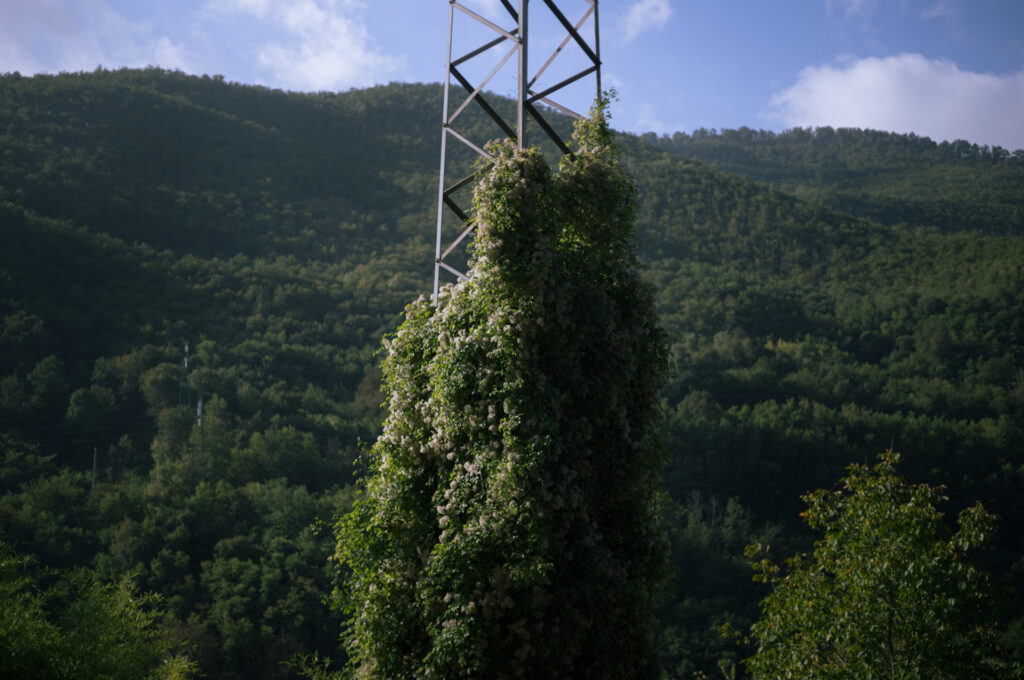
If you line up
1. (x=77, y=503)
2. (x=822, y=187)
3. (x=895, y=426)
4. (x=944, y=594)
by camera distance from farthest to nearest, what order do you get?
(x=822, y=187) → (x=895, y=426) → (x=77, y=503) → (x=944, y=594)

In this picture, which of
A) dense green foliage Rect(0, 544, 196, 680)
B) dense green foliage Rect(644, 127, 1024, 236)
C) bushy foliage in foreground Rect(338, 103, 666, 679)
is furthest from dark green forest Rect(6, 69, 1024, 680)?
bushy foliage in foreground Rect(338, 103, 666, 679)

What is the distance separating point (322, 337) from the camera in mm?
62438

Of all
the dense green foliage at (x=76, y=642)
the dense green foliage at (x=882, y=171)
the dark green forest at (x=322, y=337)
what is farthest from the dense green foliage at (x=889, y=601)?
the dense green foliage at (x=882, y=171)

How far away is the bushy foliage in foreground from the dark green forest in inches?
485

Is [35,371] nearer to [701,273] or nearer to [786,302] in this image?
[701,273]

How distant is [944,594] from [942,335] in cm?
5677

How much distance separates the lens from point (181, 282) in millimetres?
64312

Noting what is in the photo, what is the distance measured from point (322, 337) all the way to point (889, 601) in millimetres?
56971

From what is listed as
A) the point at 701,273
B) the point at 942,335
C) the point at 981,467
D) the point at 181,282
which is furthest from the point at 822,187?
the point at 181,282

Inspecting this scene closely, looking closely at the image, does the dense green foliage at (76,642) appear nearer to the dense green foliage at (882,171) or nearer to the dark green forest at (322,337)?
the dark green forest at (322,337)

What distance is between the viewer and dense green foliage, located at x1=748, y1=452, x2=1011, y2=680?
857cm

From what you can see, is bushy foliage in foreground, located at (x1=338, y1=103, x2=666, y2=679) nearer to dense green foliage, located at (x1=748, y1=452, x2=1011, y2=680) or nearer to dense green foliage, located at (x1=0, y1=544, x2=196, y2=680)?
dense green foliage, located at (x1=748, y1=452, x2=1011, y2=680)

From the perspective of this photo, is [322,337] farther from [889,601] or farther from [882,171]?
[882,171]

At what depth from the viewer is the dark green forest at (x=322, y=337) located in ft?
131
